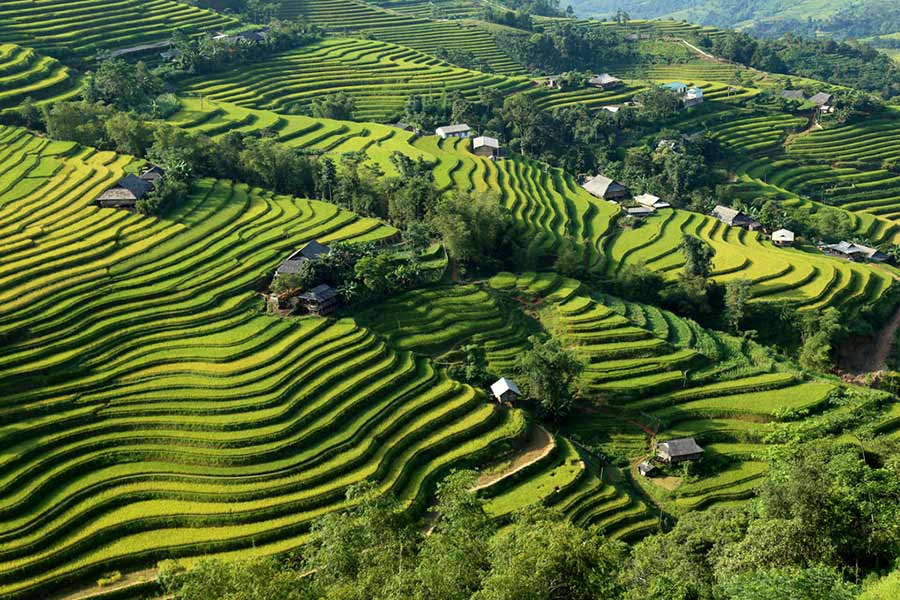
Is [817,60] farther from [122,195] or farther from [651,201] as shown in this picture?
[122,195]

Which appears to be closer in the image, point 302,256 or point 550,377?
point 550,377

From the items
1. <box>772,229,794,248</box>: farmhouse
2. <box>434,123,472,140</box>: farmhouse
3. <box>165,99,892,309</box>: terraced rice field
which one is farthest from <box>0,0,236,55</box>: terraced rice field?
<box>772,229,794,248</box>: farmhouse

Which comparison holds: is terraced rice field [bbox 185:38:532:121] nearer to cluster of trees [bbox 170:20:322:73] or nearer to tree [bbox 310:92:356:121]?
cluster of trees [bbox 170:20:322:73]

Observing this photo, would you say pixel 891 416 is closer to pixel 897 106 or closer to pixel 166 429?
pixel 166 429

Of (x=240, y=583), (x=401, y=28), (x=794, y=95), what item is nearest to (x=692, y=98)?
(x=794, y=95)

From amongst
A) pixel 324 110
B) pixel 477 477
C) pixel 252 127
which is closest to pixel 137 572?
pixel 477 477

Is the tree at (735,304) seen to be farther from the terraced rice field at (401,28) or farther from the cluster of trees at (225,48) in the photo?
the terraced rice field at (401,28)
